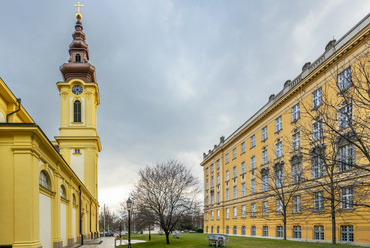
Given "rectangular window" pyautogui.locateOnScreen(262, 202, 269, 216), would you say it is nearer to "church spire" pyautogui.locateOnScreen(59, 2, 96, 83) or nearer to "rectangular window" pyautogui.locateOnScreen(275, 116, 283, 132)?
"rectangular window" pyautogui.locateOnScreen(275, 116, 283, 132)

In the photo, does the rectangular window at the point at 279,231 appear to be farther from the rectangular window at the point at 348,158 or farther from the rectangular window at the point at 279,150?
the rectangular window at the point at 348,158

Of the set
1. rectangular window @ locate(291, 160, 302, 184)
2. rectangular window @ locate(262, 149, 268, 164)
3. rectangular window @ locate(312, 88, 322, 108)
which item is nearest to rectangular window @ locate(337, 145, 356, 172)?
rectangular window @ locate(291, 160, 302, 184)

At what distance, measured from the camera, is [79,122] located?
151ft

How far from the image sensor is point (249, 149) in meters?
44.8

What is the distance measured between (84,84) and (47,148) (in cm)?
3151

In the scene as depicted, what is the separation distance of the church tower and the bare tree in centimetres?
1375

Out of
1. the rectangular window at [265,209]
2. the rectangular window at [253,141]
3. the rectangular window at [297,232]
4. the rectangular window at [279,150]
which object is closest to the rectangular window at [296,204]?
the rectangular window at [297,232]

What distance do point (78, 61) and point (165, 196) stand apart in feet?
87.7

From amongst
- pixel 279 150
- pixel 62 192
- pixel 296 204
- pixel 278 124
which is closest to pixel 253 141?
pixel 278 124

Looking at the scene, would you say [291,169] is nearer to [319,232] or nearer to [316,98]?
[319,232]

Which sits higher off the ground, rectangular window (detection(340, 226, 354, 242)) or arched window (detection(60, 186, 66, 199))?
arched window (detection(60, 186, 66, 199))

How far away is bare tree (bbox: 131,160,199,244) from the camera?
31938mm

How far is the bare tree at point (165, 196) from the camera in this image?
31.9m

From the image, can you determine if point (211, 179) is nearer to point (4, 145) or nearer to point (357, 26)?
point (357, 26)
